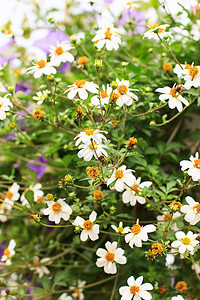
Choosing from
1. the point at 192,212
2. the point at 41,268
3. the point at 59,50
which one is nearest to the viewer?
the point at 192,212

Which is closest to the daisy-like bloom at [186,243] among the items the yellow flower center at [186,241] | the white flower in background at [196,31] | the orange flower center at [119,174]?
the yellow flower center at [186,241]

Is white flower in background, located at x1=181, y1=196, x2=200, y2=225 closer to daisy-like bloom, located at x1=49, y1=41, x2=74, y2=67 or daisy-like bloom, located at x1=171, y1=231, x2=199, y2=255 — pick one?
daisy-like bloom, located at x1=171, y1=231, x2=199, y2=255

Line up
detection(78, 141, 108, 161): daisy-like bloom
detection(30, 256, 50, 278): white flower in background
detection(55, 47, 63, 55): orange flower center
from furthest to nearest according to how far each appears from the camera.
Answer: detection(30, 256, 50, 278): white flower in background < detection(55, 47, 63, 55): orange flower center < detection(78, 141, 108, 161): daisy-like bloom

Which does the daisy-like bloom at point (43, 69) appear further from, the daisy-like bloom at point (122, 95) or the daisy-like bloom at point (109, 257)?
the daisy-like bloom at point (109, 257)

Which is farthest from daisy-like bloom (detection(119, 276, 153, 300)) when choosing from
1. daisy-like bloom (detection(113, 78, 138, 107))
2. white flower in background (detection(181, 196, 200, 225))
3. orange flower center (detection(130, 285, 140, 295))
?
daisy-like bloom (detection(113, 78, 138, 107))

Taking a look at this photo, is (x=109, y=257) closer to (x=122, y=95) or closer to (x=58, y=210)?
(x=58, y=210)

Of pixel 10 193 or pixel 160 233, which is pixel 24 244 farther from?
pixel 160 233

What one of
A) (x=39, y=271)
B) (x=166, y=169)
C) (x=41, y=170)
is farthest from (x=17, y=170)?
(x=166, y=169)

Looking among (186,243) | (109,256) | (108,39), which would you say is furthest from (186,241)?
(108,39)
